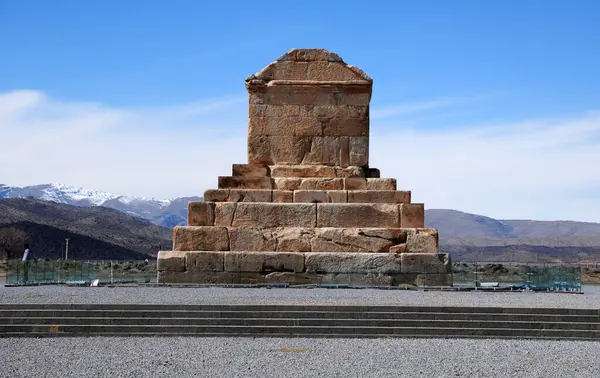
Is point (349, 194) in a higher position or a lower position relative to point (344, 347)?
higher

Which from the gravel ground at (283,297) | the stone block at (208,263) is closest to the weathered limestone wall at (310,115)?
the stone block at (208,263)

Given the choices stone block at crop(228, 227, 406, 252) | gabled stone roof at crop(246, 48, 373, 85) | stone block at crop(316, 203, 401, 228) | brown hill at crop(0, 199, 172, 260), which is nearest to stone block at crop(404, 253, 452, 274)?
stone block at crop(228, 227, 406, 252)

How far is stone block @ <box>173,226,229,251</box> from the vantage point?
Result: 728 inches

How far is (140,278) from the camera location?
2128cm

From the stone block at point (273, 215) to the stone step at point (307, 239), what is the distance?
0.19 meters

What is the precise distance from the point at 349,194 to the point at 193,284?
411 centimetres

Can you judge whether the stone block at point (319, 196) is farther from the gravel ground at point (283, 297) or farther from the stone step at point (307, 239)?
the gravel ground at point (283, 297)

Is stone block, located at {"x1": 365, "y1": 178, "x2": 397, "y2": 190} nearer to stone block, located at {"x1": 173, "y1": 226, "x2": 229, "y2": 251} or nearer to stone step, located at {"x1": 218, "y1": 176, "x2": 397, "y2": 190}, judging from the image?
stone step, located at {"x1": 218, "y1": 176, "x2": 397, "y2": 190}

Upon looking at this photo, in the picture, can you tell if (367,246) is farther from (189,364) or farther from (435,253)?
(189,364)

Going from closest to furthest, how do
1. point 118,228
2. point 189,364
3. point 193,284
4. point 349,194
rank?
point 189,364
point 193,284
point 349,194
point 118,228

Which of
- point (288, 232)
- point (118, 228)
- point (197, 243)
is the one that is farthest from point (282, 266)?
point (118, 228)

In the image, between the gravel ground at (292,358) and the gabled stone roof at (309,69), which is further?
the gabled stone roof at (309,69)

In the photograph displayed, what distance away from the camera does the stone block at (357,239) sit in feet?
60.0

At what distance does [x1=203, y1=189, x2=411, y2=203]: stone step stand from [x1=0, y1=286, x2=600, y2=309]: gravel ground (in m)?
2.97
